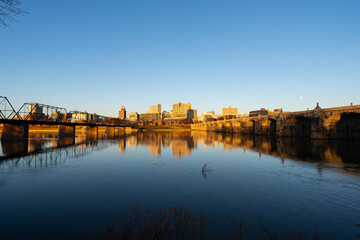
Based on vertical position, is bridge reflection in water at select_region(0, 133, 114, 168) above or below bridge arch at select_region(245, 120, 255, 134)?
below

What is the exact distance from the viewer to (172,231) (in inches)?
356

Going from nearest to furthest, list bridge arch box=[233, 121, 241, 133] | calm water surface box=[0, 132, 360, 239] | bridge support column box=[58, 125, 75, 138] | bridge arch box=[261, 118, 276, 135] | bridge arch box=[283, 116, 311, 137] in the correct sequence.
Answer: calm water surface box=[0, 132, 360, 239], bridge arch box=[283, 116, 311, 137], bridge support column box=[58, 125, 75, 138], bridge arch box=[261, 118, 276, 135], bridge arch box=[233, 121, 241, 133]

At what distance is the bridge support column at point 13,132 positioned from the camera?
62144 millimetres

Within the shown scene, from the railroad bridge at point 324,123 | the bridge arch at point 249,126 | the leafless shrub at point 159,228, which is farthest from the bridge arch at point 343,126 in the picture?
the leafless shrub at point 159,228

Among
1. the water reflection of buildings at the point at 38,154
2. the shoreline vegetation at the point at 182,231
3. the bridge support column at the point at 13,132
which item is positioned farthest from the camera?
the bridge support column at the point at 13,132

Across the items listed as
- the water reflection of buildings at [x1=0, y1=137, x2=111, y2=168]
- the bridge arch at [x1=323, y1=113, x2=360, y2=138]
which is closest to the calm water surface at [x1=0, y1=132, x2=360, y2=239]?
the water reflection of buildings at [x1=0, y1=137, x2=111, y2=168]

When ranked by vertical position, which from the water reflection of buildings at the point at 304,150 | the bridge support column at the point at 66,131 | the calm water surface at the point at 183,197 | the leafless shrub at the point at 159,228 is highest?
the bridge support column at the point at 66,131

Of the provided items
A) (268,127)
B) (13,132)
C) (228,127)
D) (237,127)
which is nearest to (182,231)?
(13,132)

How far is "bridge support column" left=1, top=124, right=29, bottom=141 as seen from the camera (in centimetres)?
6214

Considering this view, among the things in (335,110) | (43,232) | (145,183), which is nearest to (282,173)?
(145,183)

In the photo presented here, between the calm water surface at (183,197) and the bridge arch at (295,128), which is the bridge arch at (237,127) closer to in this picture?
the bridge arch at (295,128)

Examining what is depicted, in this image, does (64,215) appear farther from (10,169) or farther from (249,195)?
(10,169)

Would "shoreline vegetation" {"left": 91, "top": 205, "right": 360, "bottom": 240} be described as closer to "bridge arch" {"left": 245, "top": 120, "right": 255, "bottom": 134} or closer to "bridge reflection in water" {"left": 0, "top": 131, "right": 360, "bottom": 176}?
"bridge reflection in water" {"left": 0, "top": 131, "right": 360, "bottom": 176}

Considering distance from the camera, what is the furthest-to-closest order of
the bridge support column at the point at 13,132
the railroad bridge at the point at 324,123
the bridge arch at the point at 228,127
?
1. the bridge arch at the point at 228,127
2. the bridge support column at the point at 13,132
3. the railroad bridge at the point at 324,123
